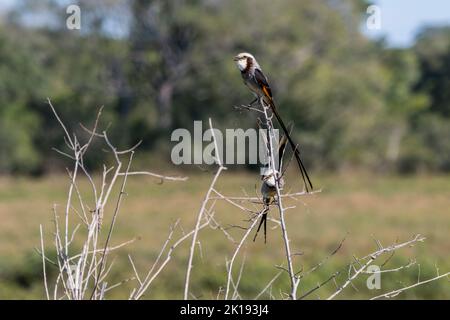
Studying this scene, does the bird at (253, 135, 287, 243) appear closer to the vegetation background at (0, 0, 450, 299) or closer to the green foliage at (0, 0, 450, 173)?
the vegetation background at (0, 0, 450, 299)

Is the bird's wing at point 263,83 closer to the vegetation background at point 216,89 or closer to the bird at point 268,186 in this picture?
the bird at point 268,186

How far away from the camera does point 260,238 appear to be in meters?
16.1

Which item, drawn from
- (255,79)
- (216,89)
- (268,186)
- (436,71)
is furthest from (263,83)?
(436,71)

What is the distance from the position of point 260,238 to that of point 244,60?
11.1m

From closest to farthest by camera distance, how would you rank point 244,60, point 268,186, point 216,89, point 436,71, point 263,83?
point 268,186 < point 263,83 < point 244,60 < point 216,89 < point 436,71

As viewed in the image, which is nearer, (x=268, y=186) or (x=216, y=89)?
(x=268, y=186)

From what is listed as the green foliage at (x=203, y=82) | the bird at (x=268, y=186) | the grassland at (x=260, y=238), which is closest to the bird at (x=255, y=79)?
the bird at (x=268, y=186)

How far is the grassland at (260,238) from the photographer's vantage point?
13477 mm

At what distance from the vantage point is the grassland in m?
13.5

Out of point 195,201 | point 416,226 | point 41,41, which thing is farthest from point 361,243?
point 41,41

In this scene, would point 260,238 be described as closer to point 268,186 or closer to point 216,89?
point 268,186

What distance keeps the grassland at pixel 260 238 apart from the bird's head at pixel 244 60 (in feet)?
7.46
